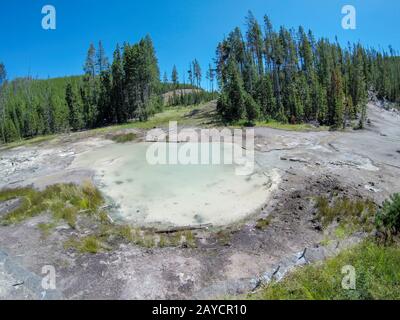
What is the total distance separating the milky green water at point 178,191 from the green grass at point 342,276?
5837mm

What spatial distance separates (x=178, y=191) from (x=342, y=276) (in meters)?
11.4

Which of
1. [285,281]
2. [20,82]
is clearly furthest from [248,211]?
[20,82]

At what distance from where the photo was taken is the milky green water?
1534 cm

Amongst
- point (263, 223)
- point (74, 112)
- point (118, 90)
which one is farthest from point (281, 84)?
point (263, 223)

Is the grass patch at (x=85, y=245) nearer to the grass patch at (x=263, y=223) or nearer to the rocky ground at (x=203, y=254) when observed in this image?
the rocky ground at (x=203, y=254)

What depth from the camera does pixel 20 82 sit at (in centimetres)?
16412

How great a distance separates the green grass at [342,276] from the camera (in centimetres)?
735

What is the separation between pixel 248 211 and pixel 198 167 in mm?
7936

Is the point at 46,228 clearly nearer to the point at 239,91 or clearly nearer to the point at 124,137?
the point at 124,137

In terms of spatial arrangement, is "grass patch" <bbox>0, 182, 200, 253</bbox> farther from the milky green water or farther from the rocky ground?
the milky green water

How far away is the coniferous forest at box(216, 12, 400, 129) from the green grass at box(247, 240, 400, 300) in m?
32.8

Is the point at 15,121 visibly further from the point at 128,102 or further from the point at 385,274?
the point at 385,274
